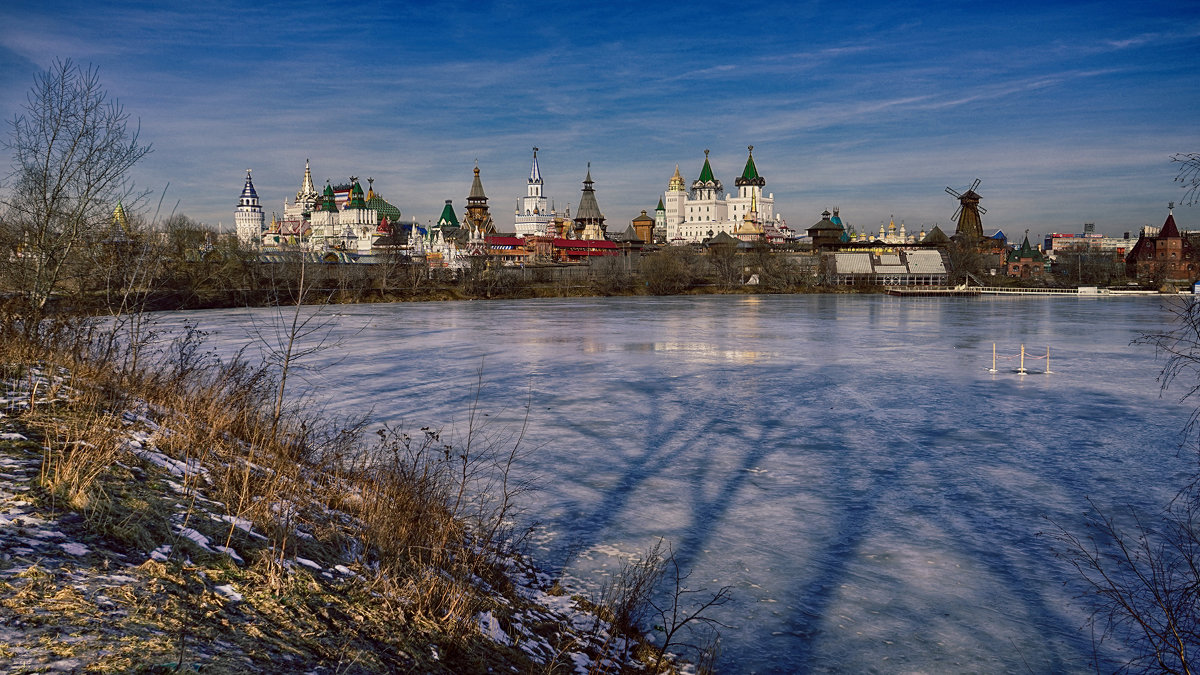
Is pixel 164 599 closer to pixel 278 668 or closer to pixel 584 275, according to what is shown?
pixel 278 668

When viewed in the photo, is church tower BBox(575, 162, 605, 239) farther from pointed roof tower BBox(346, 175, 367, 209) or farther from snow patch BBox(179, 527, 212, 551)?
snow patch BBox(179, 527, 212, 551)

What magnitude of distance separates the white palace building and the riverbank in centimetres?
15172

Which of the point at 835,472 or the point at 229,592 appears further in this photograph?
the point at 835,472

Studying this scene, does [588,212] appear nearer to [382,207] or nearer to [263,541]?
[382,207]

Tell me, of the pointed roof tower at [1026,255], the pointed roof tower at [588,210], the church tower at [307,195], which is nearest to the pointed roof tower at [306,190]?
the church tower at [307,195]

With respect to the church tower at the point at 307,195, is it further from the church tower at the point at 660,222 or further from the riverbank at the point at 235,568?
the riverbank at the point at 235,568

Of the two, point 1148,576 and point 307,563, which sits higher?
point 307,563

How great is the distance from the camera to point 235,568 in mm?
4051

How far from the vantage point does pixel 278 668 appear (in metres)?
3.23

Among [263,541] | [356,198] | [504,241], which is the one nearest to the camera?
[263,541]

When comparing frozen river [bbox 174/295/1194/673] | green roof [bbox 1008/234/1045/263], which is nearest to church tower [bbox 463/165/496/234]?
green roof [bbox 1008/234/1045/263]

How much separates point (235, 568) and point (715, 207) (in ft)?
525

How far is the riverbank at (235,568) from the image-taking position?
10.5 feet

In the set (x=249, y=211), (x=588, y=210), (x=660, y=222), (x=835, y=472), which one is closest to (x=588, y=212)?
(x=588, y=210)
